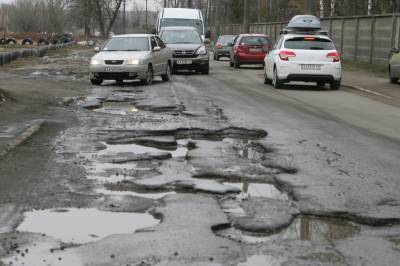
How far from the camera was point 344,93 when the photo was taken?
18.9m

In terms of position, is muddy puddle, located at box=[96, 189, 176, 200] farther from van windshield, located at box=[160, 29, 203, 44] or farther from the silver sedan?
van windshield, located at box=[160, 29, 203, 44]

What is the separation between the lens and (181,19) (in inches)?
1309

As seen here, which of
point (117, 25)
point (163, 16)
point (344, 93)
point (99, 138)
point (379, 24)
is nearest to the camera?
point (99, 138)

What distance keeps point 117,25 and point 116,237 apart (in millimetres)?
136128

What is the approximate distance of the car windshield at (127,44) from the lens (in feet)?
68.6

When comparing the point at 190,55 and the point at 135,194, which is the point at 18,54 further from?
the point at 135,194

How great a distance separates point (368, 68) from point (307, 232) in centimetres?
2471

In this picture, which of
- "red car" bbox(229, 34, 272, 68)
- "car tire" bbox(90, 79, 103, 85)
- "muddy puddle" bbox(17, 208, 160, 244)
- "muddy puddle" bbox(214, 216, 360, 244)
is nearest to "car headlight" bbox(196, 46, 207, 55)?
"red car" bbox(229, 34, 272, 68)

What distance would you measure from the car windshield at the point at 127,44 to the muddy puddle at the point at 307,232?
1582cm

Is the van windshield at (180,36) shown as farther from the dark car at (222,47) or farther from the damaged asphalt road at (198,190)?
the dark car at (222,47)

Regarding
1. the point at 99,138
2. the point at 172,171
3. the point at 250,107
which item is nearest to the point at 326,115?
the point at 250,107

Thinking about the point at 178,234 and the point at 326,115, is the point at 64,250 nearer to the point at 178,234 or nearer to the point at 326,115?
the point at 178,234

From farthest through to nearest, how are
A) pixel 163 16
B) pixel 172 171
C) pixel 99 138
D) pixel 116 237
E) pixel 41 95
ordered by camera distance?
pixel 163 16, pixel 41 95, pixel 99 138, pixel 172 171, pixel 116 237

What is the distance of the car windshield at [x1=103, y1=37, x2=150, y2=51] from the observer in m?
20.9
